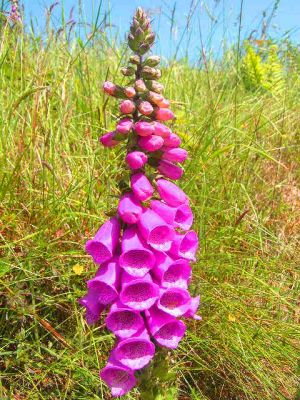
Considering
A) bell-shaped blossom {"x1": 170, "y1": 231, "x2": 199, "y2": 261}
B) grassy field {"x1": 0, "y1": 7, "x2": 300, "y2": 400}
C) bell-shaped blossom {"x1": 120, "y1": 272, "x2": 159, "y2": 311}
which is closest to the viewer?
bell-shaped blossom {"x1": 120, "y1": 272, "x2": 159, "y2": 311}

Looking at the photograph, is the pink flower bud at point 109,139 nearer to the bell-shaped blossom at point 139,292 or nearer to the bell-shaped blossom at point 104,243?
the bell-shaped blossom at point 104,243

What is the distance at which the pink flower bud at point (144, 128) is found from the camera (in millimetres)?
1389

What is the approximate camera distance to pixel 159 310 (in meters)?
1.42

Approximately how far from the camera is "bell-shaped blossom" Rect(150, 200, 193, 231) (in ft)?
4.83

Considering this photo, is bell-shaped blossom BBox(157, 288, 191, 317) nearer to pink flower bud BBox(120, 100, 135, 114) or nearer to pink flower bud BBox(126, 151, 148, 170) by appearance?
pink flower bud BBox(126, 151, 148, 170)

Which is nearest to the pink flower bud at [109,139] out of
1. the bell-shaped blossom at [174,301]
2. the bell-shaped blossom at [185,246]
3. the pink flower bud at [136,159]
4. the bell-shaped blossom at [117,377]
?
the pink flower bud at [136,159]

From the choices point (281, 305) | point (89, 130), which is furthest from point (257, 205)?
point (89, 130)

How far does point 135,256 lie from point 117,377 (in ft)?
1.14

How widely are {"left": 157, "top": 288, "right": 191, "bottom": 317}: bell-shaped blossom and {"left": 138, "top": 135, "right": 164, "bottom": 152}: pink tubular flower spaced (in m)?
0.40

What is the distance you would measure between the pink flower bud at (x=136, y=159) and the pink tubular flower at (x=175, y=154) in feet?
0.38

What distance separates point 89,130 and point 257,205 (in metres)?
1.17

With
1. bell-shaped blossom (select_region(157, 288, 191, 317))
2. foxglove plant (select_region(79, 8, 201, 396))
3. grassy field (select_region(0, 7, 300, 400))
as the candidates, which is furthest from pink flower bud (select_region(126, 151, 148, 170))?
bell-shaped blossom (select_region(157, 288, 191, 317))

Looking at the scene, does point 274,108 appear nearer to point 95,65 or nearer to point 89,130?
point 95,65

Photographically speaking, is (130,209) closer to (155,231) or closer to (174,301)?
(155,231)
